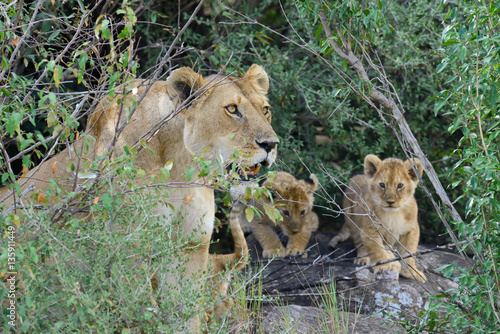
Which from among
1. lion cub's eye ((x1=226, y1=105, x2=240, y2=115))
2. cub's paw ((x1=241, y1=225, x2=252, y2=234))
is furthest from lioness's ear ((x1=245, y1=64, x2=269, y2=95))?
cub's paw ((x1=241, y1=225, x2=252, y2=234))

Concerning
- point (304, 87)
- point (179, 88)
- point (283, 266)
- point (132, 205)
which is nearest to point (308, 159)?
point (304, 87)

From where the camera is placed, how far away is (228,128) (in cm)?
409

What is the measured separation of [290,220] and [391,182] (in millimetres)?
1109

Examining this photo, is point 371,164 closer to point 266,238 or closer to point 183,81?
point 266,238

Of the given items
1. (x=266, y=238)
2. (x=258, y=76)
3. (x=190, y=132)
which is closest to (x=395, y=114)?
(x=258, y=76)

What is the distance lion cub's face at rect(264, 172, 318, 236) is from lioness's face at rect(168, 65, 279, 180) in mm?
2332

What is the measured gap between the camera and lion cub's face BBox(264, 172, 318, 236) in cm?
644

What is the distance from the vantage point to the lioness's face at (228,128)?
4008 millimetres

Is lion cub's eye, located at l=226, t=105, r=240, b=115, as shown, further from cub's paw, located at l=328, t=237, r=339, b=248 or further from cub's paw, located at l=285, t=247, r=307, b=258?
cub's paw, located at l=328, t=237, r=339, b=248

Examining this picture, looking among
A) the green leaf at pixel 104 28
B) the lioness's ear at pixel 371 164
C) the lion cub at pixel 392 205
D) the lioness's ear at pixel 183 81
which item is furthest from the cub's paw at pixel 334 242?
the green leaf at pixel 104 28

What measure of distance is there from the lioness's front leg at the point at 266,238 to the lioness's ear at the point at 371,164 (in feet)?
3.96

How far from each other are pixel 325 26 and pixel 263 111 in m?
0.73

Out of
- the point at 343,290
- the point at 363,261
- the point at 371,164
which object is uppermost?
the point at 371,164

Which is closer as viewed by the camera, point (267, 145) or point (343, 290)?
point (267, 145)
